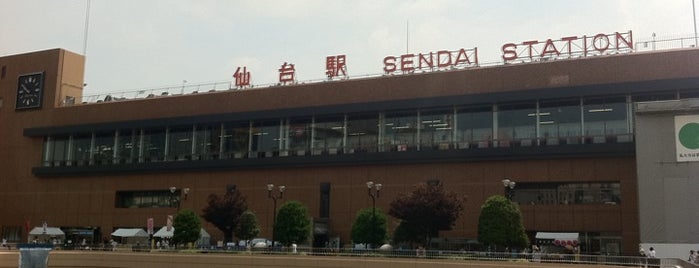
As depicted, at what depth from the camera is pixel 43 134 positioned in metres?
81.2

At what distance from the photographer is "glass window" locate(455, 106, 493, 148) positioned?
59.5 m

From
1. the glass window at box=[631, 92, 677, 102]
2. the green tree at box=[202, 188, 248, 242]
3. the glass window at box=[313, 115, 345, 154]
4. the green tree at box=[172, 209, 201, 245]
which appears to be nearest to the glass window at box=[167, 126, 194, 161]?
the green tree at box=[202, 188, 248, 242]

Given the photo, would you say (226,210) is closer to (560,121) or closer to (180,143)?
(180,143)

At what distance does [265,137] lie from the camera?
69.4 metres

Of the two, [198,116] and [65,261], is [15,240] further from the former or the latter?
[65,261]

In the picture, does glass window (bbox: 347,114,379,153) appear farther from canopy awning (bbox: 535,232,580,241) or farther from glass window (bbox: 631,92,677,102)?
glass window (bbox: 631,92,677,102)

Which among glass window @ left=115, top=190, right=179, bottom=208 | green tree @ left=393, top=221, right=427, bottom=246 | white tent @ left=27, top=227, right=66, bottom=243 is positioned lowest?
white tent @ left=27, top=227, right=66, bottom=243

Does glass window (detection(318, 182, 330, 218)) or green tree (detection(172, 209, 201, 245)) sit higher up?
glass window (detection(318, 182, 330, 218))

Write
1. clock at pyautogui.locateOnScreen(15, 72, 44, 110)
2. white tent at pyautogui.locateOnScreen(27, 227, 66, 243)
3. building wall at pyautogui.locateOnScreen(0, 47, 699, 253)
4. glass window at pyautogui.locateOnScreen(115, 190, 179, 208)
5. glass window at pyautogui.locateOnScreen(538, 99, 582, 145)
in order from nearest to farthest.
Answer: building wall at pyautogui.locateOnScreen(0, 47, 699, 253) → glass window at pyautogui.locateOnScreen(538, 99, 582, 145) → glass window at pyautogui.locateOnScreen(115, 190, 179, 208) → white tent at pyautogui.locateOnScreen(27, 227, 66, 243) → clock at pyautogui.locateOnScreen(15, 72, 44, 110)

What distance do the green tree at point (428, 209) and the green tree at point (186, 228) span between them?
17.4 metres

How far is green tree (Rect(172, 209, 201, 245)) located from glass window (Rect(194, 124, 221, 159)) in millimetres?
10826

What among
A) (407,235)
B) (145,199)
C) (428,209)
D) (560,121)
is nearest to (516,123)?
(560,121)

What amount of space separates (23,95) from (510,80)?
52944mm

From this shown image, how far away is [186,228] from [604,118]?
32.6 metres
